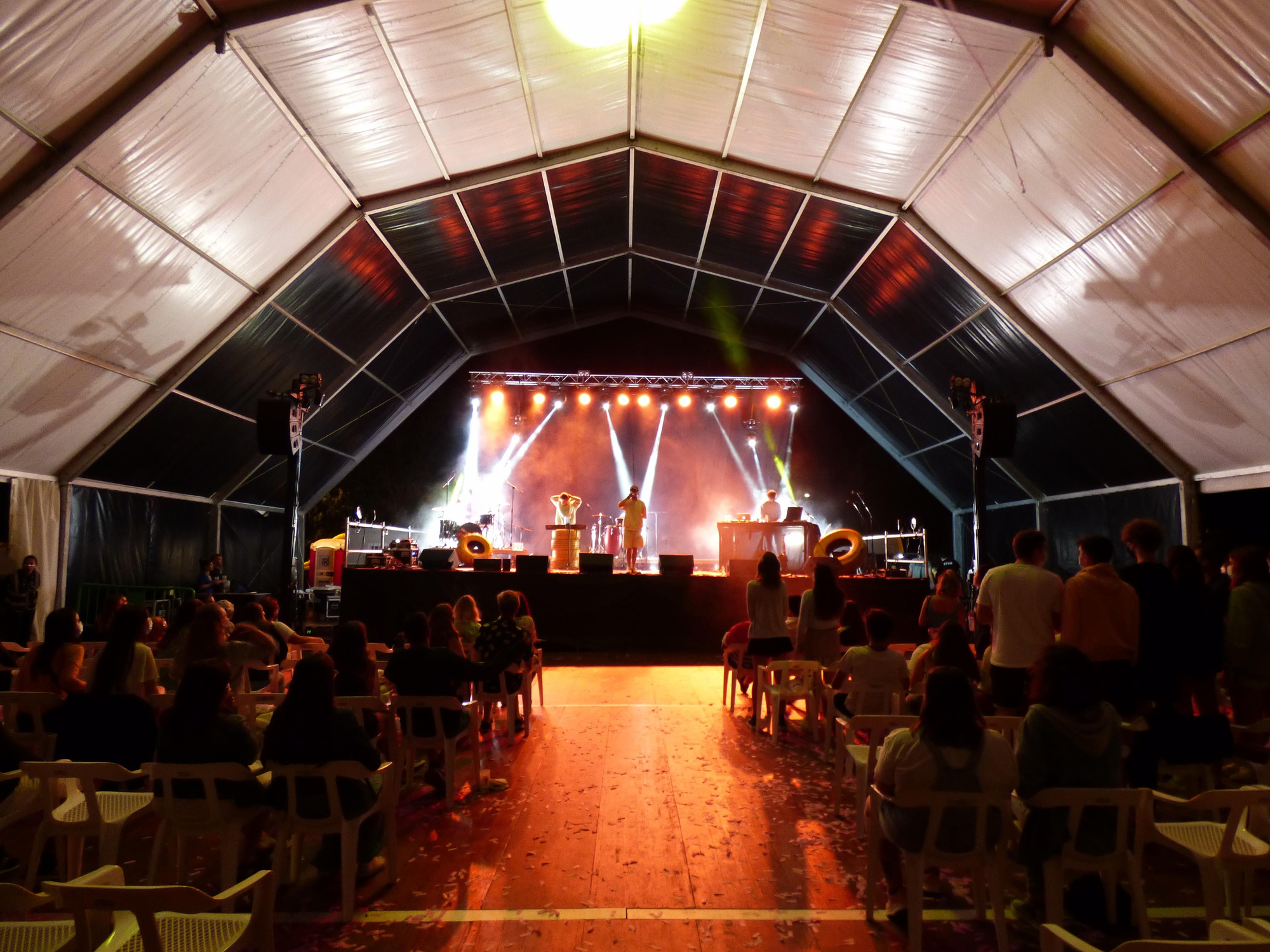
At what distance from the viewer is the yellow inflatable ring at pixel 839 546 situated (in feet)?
35.5

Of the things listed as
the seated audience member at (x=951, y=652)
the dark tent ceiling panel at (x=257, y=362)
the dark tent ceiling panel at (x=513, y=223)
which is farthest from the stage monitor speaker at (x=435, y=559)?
the seated audience member at (x=951, y=652)

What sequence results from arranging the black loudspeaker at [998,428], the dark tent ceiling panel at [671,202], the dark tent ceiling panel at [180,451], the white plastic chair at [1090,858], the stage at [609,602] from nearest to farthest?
the white plastic chair at [1090,858] < the black loudspeaker at [998,428] < the stage at [609,602] < the dark tent ceiling panel at [180,451] < the dark tent ceiling panel at [671,202]

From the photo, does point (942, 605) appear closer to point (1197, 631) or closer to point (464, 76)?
point (1197, 631)

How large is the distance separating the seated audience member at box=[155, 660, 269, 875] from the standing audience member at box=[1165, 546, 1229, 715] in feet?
12.6

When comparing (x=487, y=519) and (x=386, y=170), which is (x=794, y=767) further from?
(x=487, y=519)

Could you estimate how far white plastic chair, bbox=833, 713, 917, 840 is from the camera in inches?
126

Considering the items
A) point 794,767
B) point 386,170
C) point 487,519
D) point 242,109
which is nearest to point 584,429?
point 487,519

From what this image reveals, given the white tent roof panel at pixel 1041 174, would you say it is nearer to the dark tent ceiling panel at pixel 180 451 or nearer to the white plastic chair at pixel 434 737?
the white plastic chair at pixel 434 737

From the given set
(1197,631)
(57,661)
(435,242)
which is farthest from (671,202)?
(57,661)

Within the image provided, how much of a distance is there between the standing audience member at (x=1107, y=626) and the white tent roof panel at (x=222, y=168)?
7.08m

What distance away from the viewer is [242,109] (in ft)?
24.0

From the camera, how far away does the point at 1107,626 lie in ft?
11.6

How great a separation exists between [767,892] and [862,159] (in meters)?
8.21

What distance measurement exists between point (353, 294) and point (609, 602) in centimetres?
540
